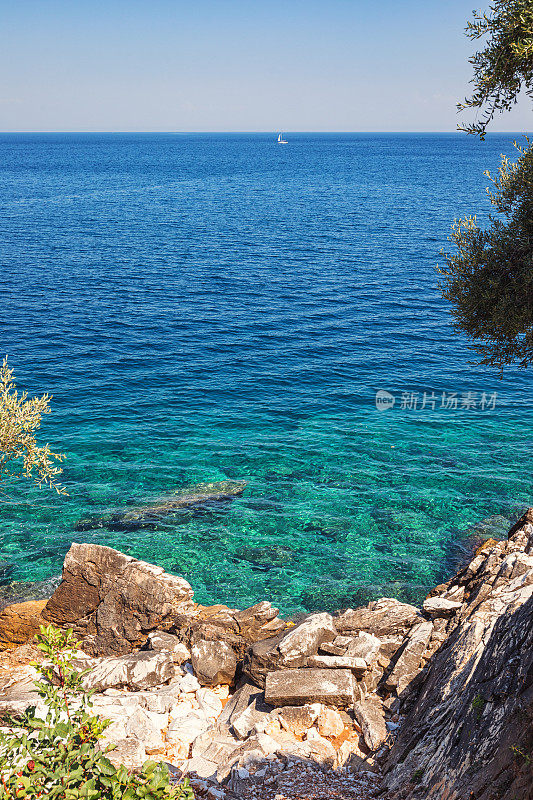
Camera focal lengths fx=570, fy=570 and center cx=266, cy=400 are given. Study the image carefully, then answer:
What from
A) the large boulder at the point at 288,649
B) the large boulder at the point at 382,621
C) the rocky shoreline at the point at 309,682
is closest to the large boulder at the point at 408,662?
the rocky shoreline at the point at 309,682

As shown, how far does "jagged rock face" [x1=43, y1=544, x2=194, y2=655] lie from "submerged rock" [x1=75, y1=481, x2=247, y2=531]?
775 cm

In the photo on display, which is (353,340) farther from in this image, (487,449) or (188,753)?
(188,753)

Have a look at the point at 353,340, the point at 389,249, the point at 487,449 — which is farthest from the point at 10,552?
the point at 389,249

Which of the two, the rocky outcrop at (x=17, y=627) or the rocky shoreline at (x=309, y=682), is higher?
the rocky shoreline at (x=309, y=682)

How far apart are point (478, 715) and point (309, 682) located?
5703 mm

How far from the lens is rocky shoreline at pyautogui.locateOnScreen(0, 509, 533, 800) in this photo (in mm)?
10180

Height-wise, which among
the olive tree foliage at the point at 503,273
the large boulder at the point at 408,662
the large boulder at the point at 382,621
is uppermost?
the olive tree foliage at the point at 503,273

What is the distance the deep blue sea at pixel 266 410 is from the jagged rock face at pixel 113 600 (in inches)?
178

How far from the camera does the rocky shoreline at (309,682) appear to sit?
10.2 meters

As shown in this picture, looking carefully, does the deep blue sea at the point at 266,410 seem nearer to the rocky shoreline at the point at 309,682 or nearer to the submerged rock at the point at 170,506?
the submerged rock at the point at 170,506

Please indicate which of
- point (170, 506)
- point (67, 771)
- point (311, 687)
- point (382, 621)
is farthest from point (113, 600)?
point (67, 771)

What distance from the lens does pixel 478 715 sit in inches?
394

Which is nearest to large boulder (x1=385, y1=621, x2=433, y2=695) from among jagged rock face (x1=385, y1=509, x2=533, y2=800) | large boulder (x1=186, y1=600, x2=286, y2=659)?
jagged rock face (x1=385, y1=509, x2=533, y2=800)

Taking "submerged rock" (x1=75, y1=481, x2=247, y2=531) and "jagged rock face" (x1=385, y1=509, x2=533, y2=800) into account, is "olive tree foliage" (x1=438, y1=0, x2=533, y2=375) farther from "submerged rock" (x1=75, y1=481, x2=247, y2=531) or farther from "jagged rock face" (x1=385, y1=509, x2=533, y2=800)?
"submerged rock" (x1=75, y1=481, x2=247, y2=531)
